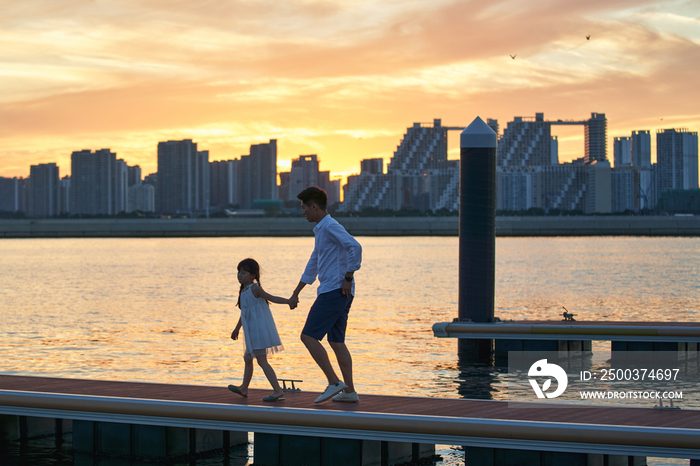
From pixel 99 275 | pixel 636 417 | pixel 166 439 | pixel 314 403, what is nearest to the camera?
pixel 636 417

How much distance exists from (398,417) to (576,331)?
7164 mm

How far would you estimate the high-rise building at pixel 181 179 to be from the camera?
194500 millimetres

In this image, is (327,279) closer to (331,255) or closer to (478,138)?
(331,255)

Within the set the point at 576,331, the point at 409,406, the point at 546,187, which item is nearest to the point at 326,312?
the point at 409,406

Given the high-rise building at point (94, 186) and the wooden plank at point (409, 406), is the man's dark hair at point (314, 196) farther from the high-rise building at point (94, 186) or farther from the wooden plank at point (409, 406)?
the high-rise building at point (94, 186)

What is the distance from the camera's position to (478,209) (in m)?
13.0

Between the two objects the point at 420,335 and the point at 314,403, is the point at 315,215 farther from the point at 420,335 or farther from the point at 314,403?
the point at 420,335

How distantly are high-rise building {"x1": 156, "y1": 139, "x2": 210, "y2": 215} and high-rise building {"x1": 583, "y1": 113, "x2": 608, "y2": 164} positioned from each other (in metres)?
99.3

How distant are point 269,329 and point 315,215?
1323mm

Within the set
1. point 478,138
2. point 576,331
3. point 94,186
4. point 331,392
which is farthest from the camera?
point 94,186

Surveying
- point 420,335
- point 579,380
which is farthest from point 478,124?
point 420,335

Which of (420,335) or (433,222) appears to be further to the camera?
(433,222)

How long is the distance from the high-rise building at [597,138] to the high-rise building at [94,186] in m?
121

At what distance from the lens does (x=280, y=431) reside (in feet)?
22.3
